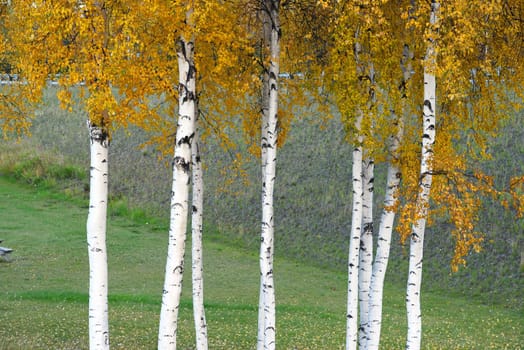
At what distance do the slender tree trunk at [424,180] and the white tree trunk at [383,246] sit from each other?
1.58 meters

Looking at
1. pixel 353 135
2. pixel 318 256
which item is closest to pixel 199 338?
pixel 353 135

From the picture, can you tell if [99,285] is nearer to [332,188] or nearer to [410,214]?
[410,214]

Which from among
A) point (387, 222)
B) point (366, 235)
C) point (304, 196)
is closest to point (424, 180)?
point (387, 222)

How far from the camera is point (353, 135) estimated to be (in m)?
17.6

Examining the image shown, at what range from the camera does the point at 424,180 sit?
1536 centimetres

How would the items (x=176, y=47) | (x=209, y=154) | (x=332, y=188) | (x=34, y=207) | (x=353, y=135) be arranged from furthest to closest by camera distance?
1. (x=209, y=154)
2. (x=34, y=207)
3. (x=332, y=188)
4. (x=353, y=135)
5. (x=176, y=47)

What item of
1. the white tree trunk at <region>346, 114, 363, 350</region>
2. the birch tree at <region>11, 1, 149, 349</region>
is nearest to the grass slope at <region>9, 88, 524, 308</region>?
the white tree trunk at <region>346, 114, 363, 350</region>

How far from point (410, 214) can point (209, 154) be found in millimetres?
39759

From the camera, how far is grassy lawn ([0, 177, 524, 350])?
23609mm

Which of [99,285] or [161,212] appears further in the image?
[161,212]

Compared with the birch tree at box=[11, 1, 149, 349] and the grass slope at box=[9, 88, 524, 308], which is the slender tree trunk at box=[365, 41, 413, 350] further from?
the grass slope at box=[9, 88, 524, 308]

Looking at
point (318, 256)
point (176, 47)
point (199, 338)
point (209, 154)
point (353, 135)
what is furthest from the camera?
point (209, 154)

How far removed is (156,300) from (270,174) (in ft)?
45.3

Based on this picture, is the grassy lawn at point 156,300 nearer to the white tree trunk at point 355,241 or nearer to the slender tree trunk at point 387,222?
the white tree trunk at point 355,241
